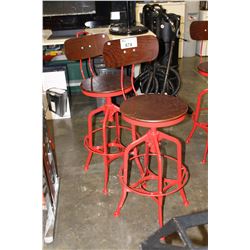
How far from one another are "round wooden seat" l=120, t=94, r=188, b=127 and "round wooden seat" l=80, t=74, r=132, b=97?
0.70 ft

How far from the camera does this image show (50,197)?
176cm

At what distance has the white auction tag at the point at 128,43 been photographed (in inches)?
62.2

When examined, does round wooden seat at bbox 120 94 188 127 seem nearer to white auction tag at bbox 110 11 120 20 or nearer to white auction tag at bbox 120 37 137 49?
white auction tag at bbox 120 37 137 49

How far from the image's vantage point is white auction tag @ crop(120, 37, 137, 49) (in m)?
1.58

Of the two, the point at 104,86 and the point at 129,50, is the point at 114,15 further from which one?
the point at 129,50

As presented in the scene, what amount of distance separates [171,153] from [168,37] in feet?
4.69

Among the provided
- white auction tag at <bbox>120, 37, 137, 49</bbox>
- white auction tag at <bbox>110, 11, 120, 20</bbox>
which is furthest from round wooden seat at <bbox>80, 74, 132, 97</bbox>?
white auction tag at <bbox>110, 11, 120, 20</bbox>

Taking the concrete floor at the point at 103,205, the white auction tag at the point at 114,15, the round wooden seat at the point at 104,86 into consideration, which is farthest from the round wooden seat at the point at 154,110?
the white auction tag at the point at 114,15

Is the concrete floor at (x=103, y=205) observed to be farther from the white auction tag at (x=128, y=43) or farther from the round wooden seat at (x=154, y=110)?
the white auction tag at (x=128, y=43)

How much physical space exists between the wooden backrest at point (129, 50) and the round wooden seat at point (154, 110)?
0.23m

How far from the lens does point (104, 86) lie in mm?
1926

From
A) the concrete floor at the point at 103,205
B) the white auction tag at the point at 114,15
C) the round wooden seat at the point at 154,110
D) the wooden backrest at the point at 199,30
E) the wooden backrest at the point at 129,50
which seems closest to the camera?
the round wooden seat at the point at 154,110
